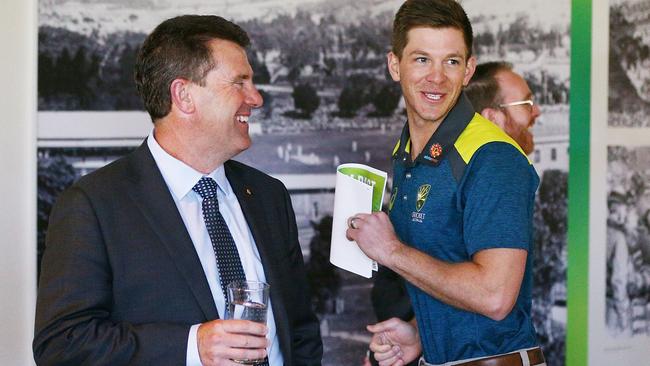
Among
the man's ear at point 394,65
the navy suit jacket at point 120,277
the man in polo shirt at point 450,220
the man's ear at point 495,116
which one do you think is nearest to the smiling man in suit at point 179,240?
the navy suit jacket at point 120,277

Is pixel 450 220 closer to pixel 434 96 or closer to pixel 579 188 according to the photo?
pixel 434 96

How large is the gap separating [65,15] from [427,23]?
4.91 ft

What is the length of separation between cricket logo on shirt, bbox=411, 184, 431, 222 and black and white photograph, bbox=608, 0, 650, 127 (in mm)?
1924

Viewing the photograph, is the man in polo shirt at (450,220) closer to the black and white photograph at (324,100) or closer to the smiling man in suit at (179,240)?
the smiling man in suit at (179,240)

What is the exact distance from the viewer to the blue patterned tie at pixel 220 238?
226cm

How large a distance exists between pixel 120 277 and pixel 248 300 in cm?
38

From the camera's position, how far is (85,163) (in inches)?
134

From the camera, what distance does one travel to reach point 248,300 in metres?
1.93

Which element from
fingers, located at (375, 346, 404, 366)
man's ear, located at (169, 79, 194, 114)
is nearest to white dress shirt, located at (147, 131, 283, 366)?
man's ear, located at (169, 79, 194, 114)

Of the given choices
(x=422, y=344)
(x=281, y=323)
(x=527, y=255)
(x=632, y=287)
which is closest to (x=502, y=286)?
(x=527, y=255)

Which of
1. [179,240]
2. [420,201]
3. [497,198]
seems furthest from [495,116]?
[179,240]

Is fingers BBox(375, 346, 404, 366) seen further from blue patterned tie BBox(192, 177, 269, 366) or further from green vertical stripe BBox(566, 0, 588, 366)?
green vertical stripe BBox(566, 0, 588, 366)

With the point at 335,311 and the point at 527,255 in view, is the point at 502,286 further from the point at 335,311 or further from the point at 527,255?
the point at 335,311

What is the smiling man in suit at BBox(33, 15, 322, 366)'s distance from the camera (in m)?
2.06
